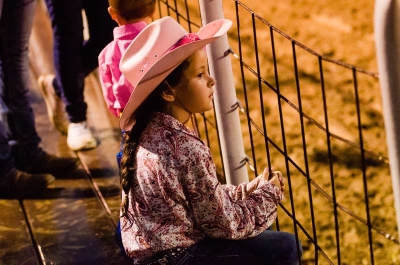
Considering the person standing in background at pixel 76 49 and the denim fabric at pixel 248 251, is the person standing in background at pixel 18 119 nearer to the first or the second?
the person standing in background at pixel 76 49

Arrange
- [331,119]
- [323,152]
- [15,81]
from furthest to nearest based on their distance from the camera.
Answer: [331,119]
[323,152]
[15,81]

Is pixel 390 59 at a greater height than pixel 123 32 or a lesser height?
greater

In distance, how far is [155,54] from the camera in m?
2.21

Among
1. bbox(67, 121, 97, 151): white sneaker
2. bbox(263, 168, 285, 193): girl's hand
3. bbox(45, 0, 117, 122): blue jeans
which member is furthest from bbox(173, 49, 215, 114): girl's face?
bbox(67, 121, 97, 151): white sneaker

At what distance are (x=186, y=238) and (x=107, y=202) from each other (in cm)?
125

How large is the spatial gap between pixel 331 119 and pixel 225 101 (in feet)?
6.08

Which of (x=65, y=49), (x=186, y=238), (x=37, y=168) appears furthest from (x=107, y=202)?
(x=186, y=238)

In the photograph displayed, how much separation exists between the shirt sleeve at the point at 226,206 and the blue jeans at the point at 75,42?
1635 millimetres

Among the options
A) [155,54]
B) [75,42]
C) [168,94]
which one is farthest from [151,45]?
[75,42]

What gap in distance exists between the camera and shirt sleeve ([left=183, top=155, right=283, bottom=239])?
213cm

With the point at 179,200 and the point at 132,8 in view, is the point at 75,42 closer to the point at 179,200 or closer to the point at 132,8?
the point at 132,8

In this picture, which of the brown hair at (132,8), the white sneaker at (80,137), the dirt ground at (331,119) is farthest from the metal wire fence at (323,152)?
the white sneaker at (80,137)

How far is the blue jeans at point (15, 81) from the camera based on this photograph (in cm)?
345

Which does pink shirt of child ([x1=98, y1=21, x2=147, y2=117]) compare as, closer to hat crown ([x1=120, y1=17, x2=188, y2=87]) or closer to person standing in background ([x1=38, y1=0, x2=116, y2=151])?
hat crown ([x1=120, y1=17, x2=188, y2=87])
